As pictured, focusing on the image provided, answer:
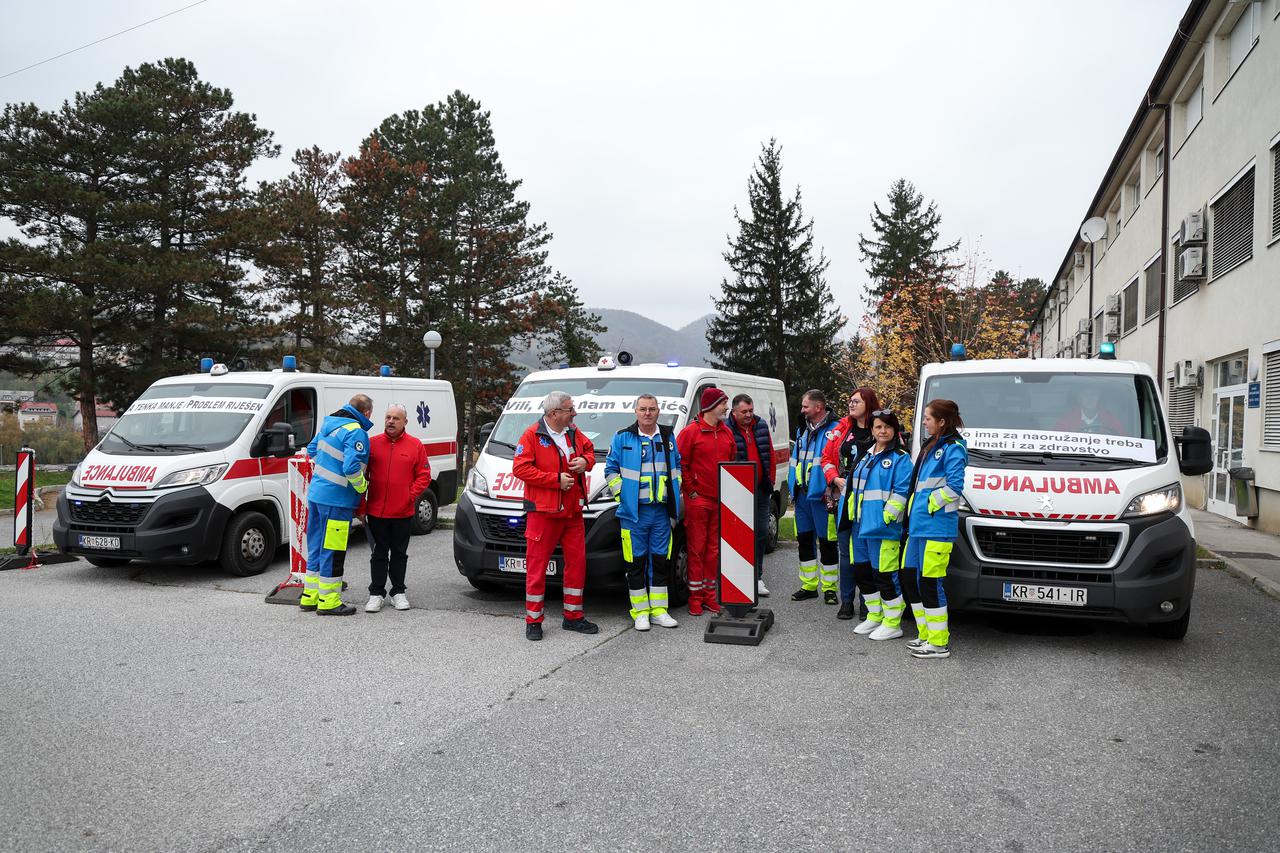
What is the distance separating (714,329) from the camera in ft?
147

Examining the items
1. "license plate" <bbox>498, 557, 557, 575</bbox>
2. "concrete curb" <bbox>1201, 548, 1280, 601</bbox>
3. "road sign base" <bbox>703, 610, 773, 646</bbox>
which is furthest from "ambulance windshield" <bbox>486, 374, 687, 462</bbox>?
"concrete curb" <bbox>1201, 548, 1280, 601</bbox>

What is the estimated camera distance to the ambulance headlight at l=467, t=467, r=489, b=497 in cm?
737

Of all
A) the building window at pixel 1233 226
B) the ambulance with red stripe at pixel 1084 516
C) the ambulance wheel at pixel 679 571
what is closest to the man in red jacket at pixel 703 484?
the ambulance wheel at pixel 679 571

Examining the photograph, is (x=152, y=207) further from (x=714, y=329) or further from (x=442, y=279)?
(x=714, y=329)

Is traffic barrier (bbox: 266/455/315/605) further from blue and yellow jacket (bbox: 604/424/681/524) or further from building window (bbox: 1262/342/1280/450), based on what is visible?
building window (bbox: 1262/342/1280/450)

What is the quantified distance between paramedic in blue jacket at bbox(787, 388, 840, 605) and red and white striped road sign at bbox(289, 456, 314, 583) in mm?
4468

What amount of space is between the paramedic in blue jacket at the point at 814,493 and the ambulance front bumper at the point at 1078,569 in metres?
1.57

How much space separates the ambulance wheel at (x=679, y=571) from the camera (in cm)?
735

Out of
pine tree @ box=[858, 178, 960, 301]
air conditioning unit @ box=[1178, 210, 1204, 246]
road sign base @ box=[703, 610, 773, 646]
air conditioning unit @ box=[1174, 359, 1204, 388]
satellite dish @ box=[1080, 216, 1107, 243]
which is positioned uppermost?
pine tree @ box=[858, 178, 960, 301]

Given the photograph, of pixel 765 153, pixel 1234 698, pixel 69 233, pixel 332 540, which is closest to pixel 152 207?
pixel 69 233

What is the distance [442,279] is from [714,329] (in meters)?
14.5

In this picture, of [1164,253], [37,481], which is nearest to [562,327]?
[37,481]

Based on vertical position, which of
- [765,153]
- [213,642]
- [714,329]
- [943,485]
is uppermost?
[765,153]

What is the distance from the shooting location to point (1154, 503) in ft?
18.9
